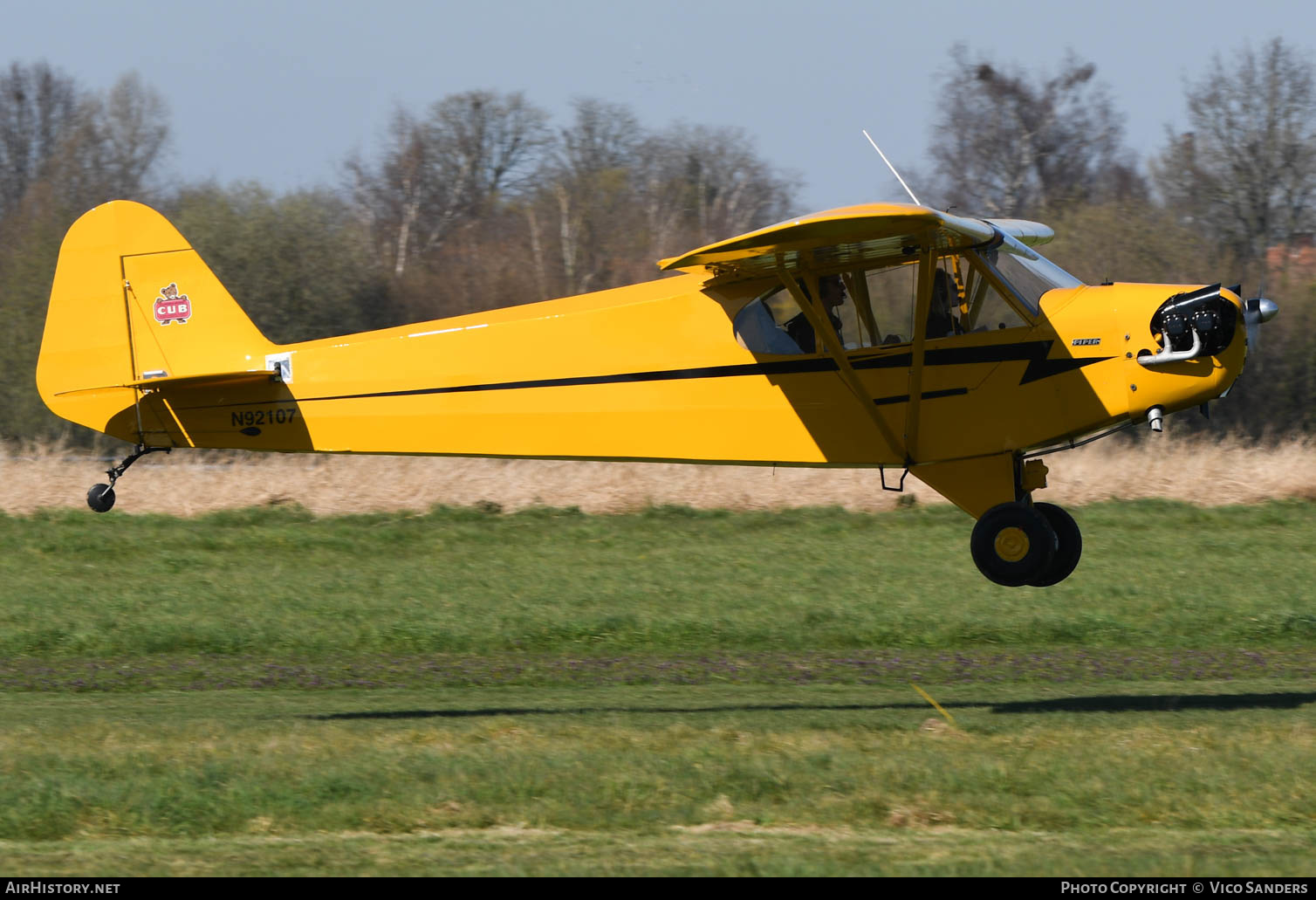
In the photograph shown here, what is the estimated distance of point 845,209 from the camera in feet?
28.1

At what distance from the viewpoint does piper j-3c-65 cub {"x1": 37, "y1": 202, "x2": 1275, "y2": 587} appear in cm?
922

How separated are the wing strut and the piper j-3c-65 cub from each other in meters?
0.02

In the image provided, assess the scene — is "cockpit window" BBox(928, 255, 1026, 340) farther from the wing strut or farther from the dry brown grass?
the dry brown grass

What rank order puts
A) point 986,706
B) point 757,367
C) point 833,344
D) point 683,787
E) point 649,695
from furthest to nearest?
point 649,695 < point 986,706 < point 757,367 < point 833,344 < point 683,787

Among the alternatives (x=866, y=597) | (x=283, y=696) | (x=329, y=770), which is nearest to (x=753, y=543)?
(x=866, y=597)

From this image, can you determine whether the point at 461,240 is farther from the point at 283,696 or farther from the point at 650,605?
the point at 283,696

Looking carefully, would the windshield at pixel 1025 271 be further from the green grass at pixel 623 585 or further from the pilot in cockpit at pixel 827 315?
the green grass at pixel 623 585

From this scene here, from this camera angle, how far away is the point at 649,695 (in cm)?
Answer: 1241

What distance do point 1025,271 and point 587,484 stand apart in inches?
519

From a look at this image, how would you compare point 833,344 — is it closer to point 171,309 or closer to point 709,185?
point 171,309

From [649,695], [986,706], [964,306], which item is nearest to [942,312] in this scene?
[964,306]

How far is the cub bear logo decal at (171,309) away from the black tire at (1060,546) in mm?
6499

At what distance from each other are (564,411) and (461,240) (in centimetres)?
3353
